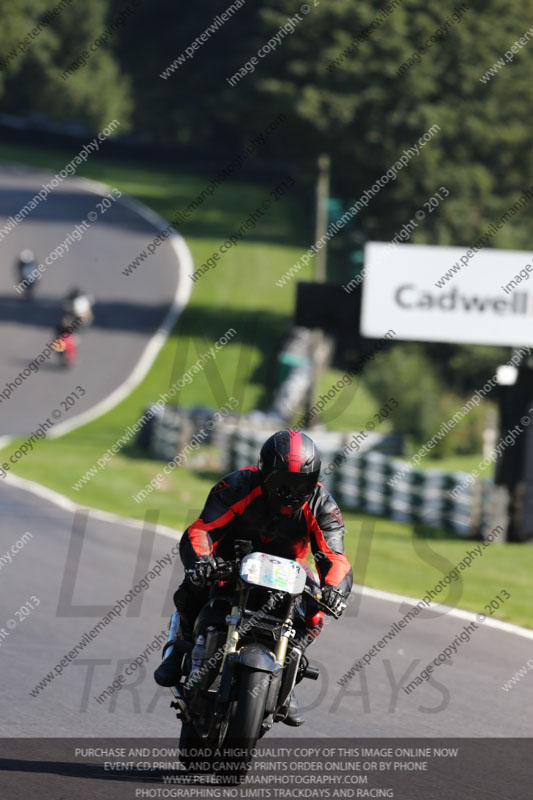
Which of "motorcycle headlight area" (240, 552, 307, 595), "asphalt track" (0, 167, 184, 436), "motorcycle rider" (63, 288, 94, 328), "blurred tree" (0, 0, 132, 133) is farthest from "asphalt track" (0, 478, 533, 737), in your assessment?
"blurred tree" (0, 0, 132, 133)

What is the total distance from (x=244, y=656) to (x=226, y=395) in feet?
111

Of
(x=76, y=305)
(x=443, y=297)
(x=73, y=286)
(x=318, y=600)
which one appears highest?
(x=73, y=286)

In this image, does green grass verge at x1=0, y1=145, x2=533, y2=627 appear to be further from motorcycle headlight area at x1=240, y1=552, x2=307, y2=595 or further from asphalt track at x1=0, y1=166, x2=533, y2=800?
motorcycle headlight area at x1=240, y1=552, x2=307, y2=595

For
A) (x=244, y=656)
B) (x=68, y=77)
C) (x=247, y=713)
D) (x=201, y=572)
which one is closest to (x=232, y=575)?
(x=201, y=572)

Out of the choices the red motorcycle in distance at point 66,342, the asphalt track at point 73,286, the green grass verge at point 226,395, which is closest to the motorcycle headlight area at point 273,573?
the green grass verge at point 226,395

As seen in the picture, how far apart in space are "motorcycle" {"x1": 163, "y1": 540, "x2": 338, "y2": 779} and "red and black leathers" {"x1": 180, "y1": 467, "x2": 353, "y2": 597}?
29 centimetres

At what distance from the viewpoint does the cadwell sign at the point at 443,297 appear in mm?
19969

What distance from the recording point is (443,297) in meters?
20.2

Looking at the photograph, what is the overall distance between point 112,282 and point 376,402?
13826 mm

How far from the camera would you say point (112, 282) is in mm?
50562

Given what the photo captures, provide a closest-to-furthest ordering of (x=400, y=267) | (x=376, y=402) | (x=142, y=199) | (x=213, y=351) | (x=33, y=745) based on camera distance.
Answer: (x=33, y=745) → (x=400, y=267) → (x=376, y=402) → (x=213, y=351) → (x=142, y=199)

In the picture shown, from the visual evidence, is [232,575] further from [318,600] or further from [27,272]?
[27,272]

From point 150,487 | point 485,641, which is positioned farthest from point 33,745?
point 150,487

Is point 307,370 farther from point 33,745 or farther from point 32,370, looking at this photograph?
point 33,745
